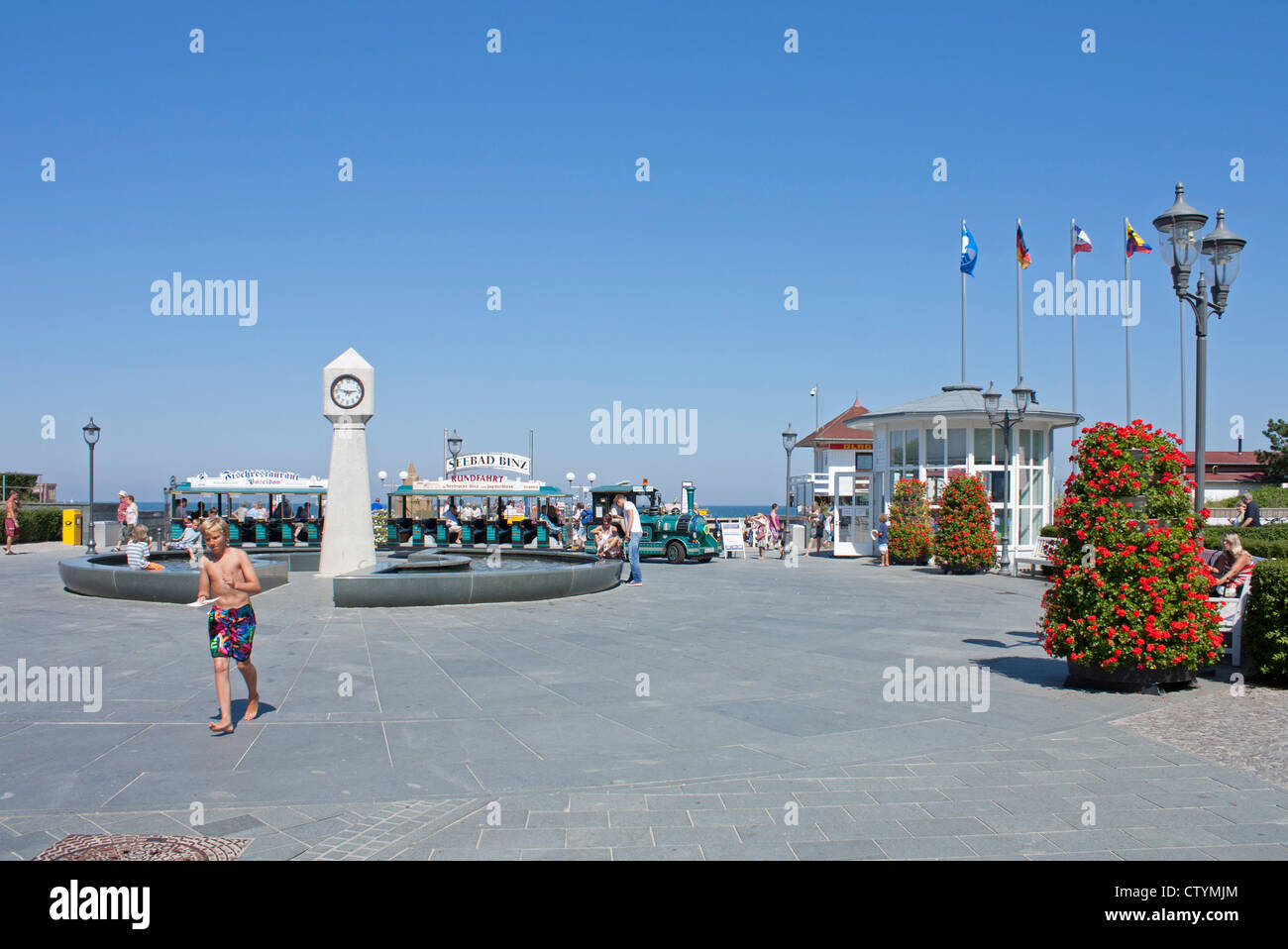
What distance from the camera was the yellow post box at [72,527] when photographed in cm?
3328

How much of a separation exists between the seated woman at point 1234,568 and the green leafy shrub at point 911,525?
45.9ft

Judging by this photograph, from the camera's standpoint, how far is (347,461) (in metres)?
17.8

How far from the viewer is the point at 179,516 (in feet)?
101

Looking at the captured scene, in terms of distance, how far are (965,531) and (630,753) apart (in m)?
16.9

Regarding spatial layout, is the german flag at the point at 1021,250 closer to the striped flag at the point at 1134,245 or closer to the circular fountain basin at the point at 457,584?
the striped flag at the point at 1134,245

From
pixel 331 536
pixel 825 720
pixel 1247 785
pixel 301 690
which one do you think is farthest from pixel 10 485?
pixel 1247 785

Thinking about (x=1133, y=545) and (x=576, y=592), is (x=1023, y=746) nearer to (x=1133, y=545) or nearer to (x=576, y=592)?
(x=1133, y=545)

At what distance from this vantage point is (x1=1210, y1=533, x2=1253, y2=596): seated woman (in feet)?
32.3

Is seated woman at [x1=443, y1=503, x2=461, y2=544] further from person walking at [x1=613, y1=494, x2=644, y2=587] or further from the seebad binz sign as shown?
person walking at [x1=613, y1=494, x2=644, y2=587]

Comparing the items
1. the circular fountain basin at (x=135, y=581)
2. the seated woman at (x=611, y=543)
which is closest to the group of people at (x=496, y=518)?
the seated woman at (x=611, y=543)

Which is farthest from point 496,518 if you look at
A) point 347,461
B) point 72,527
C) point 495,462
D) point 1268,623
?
point 1268,623

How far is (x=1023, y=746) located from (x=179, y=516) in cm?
3053

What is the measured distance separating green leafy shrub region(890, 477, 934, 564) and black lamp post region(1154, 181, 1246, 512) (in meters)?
→ 13.7

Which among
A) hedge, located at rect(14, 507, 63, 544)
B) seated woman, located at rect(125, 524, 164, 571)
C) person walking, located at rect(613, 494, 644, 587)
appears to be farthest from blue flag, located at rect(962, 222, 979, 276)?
hedge, located at rect(14, 507, 63, 544)
